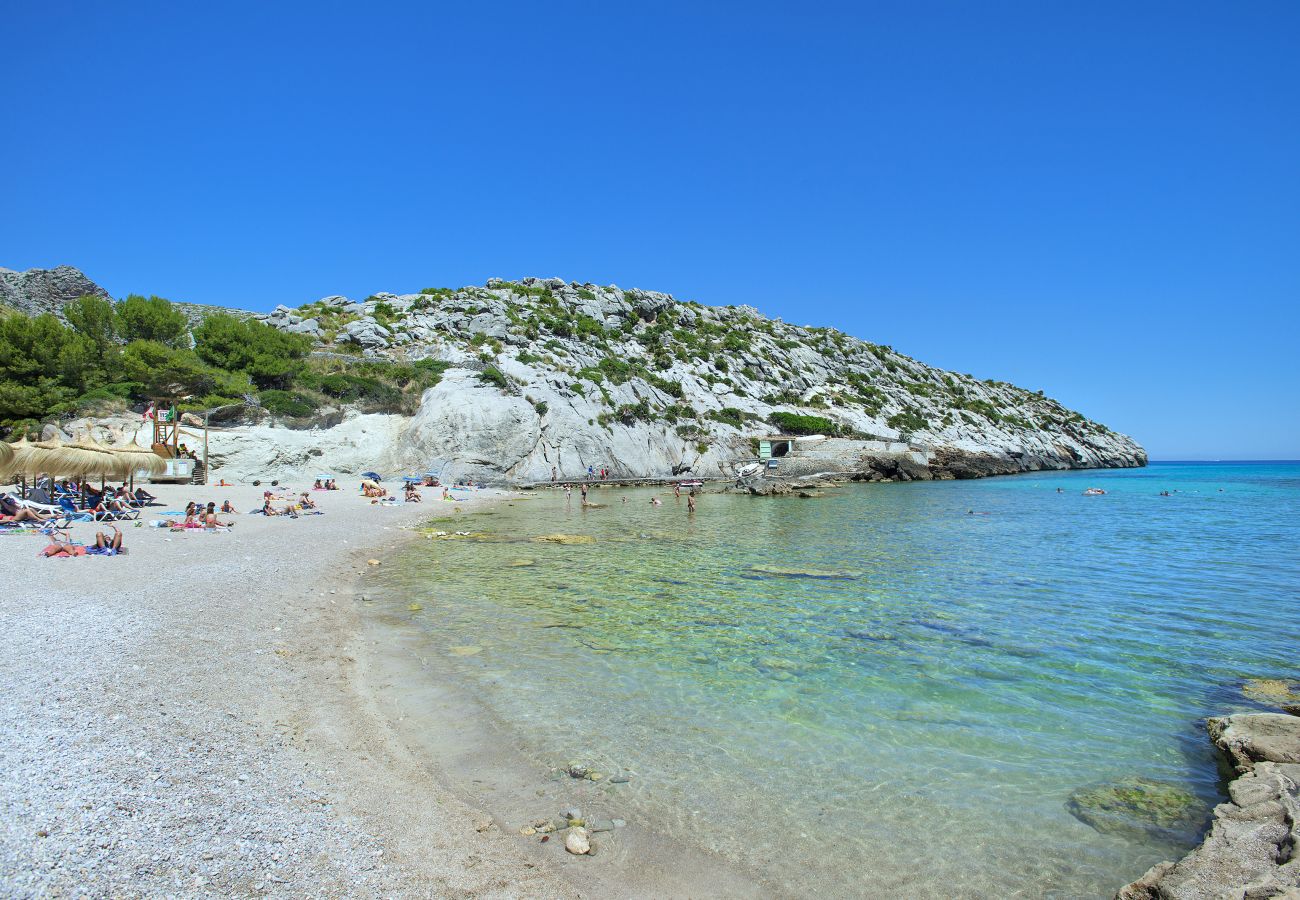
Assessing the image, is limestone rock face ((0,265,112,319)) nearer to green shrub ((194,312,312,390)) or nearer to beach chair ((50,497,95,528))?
green shrub ((194,312,312,390))

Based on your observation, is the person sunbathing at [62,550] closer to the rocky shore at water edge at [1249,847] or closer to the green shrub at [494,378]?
the rocky shore at water edge at [1249,847]

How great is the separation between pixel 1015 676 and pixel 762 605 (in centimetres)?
508

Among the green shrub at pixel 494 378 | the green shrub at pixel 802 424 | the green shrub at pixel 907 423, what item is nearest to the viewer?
the green shrub at pixel 494 378

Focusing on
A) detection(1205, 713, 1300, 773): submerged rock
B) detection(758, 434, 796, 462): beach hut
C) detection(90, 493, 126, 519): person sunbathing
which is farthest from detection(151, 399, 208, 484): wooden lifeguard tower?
detection(758, 434, 796, 462): beach hut

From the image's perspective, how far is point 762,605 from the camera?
13.3 meters

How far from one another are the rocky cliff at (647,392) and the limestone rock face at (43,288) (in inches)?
1422

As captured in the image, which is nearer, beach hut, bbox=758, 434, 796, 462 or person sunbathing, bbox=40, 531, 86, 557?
person sunbathing, bbox=40, 531, 86, 557

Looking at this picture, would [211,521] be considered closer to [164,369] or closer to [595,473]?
[164,369]

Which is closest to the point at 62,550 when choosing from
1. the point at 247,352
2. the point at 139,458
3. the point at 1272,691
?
the point at 139,458

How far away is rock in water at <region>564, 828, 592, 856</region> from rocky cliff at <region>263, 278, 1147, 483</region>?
44.3 meters

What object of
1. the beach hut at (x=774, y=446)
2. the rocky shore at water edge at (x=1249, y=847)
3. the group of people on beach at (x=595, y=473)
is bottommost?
the rocky shore at water edge at (x=1249, y=847)

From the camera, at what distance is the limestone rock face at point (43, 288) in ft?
253

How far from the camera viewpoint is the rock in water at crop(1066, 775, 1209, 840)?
545 cm

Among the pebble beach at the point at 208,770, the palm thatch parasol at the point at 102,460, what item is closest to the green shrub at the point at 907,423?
the palm thatch parasol at the point at 102,460
